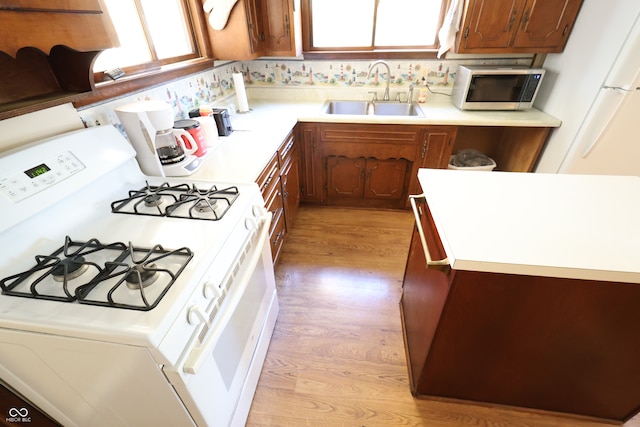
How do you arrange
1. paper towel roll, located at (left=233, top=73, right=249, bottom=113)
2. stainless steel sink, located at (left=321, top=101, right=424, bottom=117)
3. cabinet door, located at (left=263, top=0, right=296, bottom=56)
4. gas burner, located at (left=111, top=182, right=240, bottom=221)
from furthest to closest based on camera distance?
1. stainless steel sink, located at (left=321, top=101, right=424, bottom=117)
2. paper towel roll, located at (left=233, top=73, right=249, bottom=113)
3. cabinet door, located at (left=263, top=0, right=296, bottom=56)
4. gas burner, located at (left=111, top=182, right=240, bottom=221)

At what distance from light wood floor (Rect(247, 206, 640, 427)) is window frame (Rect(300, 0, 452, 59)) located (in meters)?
1.53

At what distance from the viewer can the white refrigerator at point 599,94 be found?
1.59 meters

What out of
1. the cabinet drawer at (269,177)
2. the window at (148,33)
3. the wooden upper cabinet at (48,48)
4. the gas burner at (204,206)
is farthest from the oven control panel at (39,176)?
the cabinet drawer at (269,177)

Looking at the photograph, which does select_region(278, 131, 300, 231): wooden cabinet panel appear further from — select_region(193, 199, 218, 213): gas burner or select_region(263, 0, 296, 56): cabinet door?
select_region(193, 199, 218, 213): gas burner

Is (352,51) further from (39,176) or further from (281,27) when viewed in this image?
(39,176)

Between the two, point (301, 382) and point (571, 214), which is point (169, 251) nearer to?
point (301, 382)

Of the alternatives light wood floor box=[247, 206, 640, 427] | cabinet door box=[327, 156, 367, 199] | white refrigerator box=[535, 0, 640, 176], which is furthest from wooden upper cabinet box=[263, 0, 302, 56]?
white refrigerator box=[535, 0, 640, 176]

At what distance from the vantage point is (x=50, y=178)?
0.91 meters

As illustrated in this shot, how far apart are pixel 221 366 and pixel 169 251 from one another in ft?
1.41

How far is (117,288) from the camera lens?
2.37 ft

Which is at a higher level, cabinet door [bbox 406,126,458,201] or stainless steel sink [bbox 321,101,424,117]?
stainless steel sink [bbox 321,101,424,117]

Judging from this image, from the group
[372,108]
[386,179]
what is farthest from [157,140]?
[372,108]

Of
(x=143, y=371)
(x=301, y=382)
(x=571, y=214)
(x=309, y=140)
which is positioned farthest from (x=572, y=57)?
(x=143, y=371)

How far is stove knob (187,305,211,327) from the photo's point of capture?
2.34ft
